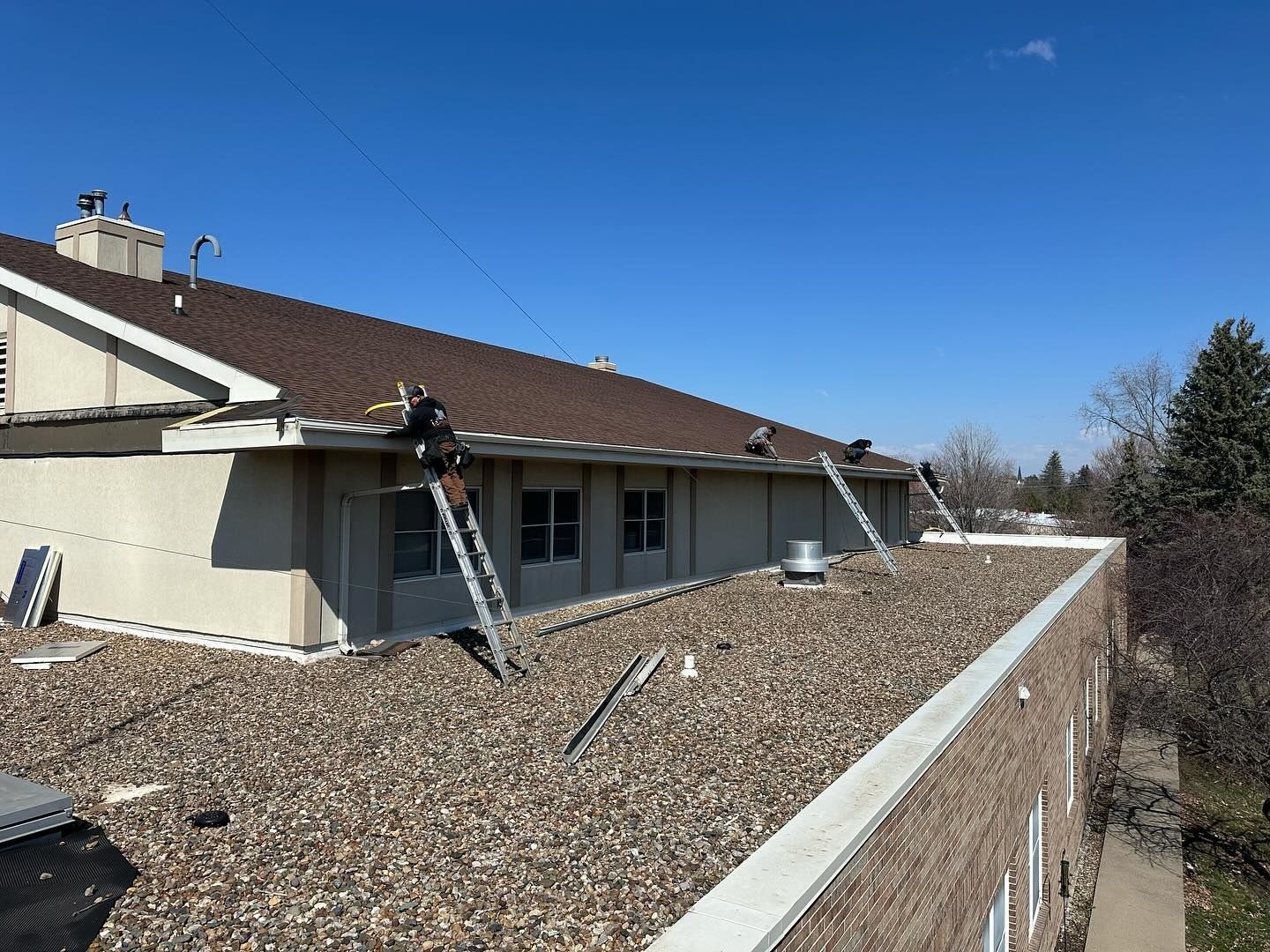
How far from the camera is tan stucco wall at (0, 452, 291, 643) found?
9.77 metres

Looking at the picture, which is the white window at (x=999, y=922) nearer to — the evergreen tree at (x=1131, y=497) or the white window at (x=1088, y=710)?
the white window at (x=1088, y=710)

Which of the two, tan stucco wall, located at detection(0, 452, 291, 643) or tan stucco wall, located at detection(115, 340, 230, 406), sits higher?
tan stucco wall, located at detection(115, 340, 230, 406)

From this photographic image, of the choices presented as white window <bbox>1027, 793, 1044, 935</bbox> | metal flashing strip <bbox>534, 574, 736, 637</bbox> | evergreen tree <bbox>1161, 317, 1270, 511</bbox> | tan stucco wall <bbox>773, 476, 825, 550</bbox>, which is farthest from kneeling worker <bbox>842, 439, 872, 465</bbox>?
evergreen tree <bbox>1161, 317, 1270, 511</bbox>

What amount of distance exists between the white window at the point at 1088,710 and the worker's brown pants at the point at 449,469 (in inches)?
520

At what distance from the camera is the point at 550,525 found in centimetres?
1316

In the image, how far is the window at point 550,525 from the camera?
1276 cm

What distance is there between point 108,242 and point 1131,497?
46390mm

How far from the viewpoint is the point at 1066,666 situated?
12.5m

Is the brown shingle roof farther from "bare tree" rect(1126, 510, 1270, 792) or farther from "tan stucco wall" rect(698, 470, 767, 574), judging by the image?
"bare tree" rect(1126, 510, 1270, 792)

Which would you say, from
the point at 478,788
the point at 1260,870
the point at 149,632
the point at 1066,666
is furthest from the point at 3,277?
the point at 1260,870

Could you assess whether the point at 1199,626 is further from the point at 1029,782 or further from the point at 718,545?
the point at 1029,782

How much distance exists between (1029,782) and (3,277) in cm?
1535

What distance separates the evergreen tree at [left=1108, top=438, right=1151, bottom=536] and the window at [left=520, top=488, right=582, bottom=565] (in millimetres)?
39020

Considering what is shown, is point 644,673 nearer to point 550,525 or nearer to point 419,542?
point 419,542
